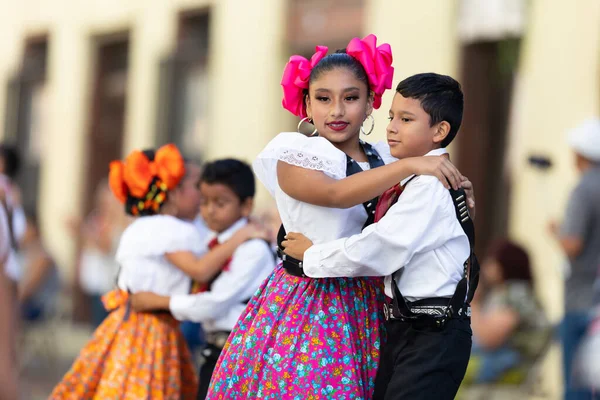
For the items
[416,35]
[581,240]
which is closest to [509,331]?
[581,240]

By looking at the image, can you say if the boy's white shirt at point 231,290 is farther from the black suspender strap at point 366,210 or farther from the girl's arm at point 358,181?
the girl's arm at point 358,181

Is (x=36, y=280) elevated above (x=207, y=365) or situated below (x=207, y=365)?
below

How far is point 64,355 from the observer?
44.1ft

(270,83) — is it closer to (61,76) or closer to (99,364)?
(61,76)

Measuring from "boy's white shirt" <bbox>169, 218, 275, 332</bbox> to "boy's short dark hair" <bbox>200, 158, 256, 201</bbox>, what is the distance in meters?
0.27

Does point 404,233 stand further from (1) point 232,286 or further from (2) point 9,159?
(2) point 9,159

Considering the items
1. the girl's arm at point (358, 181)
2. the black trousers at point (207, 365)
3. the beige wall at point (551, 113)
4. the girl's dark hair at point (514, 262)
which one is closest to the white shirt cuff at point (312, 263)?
the girl's arm at point (358, 181)

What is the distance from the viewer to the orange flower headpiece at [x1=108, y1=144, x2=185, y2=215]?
520 centimetres

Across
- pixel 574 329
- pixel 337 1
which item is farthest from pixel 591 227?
pixel 337 1

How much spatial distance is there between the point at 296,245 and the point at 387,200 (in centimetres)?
36

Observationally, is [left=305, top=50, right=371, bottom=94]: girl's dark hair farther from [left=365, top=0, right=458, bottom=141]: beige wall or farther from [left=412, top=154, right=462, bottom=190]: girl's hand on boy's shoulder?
[left=365, top=0, right=458, bottom=141]: beige wall

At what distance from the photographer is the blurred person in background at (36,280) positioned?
11289mm

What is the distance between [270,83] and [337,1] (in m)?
1.42

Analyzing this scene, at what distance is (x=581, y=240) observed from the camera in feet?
23.1
